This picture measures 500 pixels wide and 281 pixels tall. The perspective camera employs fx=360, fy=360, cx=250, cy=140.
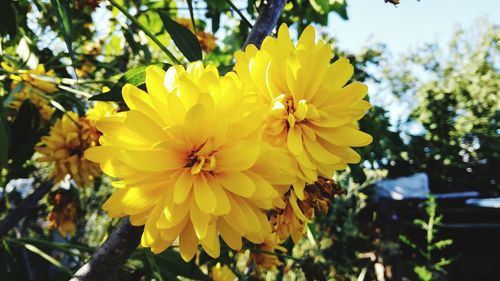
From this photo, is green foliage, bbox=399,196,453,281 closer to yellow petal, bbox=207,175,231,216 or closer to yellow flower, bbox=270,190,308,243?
yellow flower, bbox=270,190,308,243

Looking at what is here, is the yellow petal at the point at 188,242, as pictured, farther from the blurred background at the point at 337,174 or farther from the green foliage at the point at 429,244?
the green foliage at the point at 429,244

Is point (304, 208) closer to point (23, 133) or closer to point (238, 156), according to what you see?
point (238, 156)

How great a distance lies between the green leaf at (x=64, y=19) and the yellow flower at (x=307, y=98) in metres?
0.37

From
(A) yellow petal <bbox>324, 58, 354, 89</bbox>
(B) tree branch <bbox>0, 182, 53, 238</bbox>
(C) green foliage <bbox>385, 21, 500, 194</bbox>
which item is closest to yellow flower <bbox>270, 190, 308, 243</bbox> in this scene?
(A) yellow petal <bbox>324, 58, 354, 89</bbox>

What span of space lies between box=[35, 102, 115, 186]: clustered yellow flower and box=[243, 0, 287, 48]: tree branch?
607mm

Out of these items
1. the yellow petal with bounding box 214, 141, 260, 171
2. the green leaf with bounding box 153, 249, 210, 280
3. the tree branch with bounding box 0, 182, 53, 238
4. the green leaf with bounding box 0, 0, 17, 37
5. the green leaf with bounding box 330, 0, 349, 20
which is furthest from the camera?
A: the green leaf with bounding box 330, 0, 349, 20

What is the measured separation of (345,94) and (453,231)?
852 centimetres

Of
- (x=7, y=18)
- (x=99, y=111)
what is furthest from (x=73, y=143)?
(x=7, y=18)

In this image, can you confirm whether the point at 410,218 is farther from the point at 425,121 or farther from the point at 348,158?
the point at 348,158

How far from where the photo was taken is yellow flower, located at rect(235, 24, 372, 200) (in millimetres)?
510

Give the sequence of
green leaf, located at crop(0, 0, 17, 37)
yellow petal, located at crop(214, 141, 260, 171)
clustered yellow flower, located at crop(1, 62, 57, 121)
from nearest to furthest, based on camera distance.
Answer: yellow petal, located at crop(214, 141, 260, 171) < green leaf, located at crop(0, 0, 17, 37) < clustered yellow flower, located at crop(1, 62, 57, 121)

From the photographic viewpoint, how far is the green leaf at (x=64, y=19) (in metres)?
0.68

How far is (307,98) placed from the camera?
558 mm

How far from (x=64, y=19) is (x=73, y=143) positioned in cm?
50
